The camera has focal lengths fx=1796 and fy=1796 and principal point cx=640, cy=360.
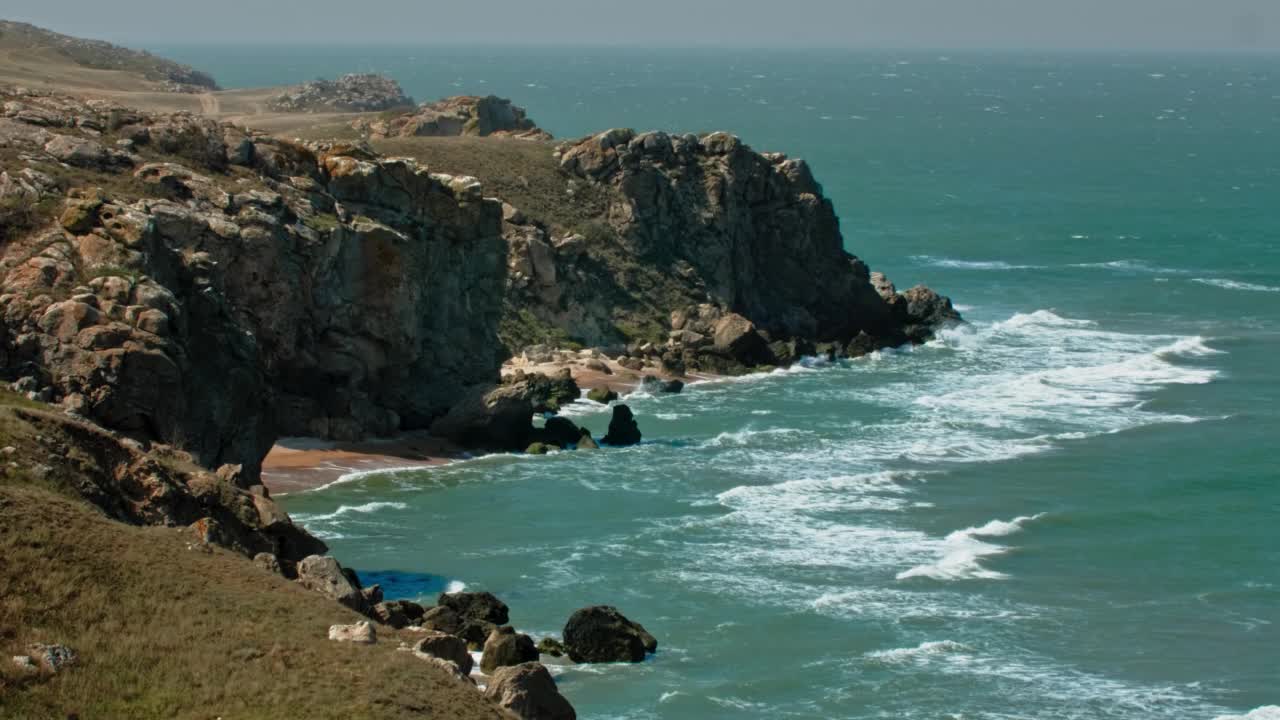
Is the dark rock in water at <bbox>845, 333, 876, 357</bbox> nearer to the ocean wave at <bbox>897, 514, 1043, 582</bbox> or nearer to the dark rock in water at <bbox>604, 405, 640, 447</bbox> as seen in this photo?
the dark rock in water at <bbox>604, 405, 640, 447</bbox>

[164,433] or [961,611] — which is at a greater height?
[164,433]

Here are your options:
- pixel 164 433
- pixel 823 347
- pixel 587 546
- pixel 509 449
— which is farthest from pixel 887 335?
pixel 164 433

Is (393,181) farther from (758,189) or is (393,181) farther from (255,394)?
(758,189)

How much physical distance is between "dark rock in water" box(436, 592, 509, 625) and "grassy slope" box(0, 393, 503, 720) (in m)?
11.7

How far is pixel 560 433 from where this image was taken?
207 ft

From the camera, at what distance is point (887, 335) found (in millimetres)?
86375

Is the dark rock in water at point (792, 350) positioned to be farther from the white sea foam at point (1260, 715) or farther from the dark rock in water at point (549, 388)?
the white sea foam at point (1260, 715)

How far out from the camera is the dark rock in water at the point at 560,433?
6281cm

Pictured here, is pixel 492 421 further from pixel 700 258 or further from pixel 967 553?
pixel 700 258

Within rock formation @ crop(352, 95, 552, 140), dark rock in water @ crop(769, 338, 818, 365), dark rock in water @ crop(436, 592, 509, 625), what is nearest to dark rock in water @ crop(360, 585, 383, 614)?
dark rock in water @ crop(436, 592, 509, 625)

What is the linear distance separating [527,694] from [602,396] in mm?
41961

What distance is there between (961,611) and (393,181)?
97.8 feet

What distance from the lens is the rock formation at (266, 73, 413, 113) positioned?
144 m

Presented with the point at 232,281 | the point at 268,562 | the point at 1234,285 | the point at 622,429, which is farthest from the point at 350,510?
the point at 1234,285
